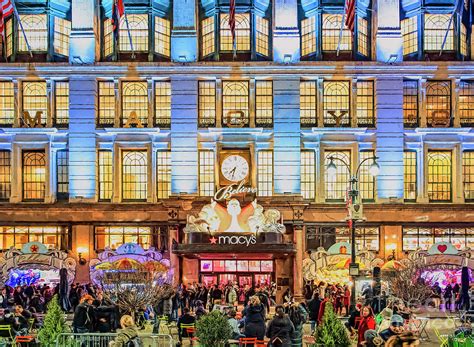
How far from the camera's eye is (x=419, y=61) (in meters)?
53.2

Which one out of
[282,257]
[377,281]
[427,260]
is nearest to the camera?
[377,281]

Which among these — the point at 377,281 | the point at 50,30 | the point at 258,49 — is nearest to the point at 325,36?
the point at 258,49

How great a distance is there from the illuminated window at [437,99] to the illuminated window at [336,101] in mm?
4823

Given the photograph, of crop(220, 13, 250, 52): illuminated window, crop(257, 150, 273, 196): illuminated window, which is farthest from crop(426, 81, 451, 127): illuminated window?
crop(220, 13, 250, 52): illuminated window

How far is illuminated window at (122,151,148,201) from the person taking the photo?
174 ft

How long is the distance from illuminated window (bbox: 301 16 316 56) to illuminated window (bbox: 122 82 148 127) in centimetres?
969

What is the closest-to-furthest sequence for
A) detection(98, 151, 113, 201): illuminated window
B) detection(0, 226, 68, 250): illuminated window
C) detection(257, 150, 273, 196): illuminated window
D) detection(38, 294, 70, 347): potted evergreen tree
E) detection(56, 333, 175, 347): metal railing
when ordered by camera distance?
detection(56, 333, 175, 347): metal railing → detection(38, 294, 70, 347): potted evergreen tree → detection(0, 226, 68, 250): illuminated window → detection(257, 150, 273, 196): illuminated window → detection(98, 151, 113, 201): illuminated window

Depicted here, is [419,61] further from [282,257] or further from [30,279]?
[30,279]

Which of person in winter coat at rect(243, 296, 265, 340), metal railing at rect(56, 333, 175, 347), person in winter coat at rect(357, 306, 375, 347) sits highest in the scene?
person in winter coat at rect(357, 306, 375, 347)

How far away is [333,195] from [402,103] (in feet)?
22.2

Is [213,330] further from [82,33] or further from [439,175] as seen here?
[82,33]

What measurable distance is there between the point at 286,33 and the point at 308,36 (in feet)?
4.98

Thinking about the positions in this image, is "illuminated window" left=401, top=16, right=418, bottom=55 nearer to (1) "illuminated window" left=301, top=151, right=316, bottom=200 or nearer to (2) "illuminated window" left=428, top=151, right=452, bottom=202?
(2) "illuminated window" left=428, top=151, right=452, bottom=202

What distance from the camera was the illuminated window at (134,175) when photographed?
5312cm
